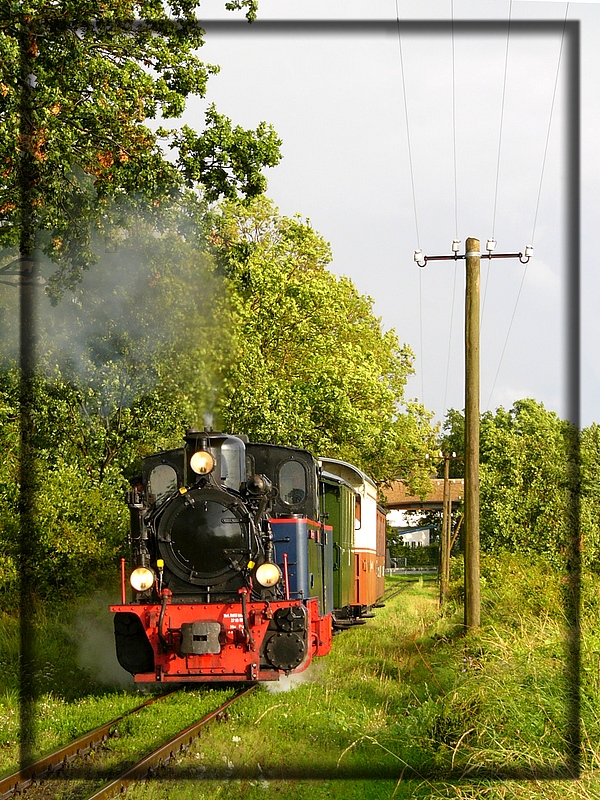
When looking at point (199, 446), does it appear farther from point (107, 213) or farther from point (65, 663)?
point (65, 663)

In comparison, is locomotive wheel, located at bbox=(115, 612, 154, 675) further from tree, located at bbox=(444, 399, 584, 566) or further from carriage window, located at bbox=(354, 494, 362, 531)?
tree, located at bbox=(444, 399, 584, 566)

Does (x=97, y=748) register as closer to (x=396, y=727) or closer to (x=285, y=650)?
(x=285, y=650)

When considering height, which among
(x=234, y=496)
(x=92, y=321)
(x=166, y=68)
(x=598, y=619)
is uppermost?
(x=166, y=68)

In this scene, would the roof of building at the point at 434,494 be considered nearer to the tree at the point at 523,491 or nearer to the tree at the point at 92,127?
the tree at the point at 523,491

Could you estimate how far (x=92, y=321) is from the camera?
40.7ft

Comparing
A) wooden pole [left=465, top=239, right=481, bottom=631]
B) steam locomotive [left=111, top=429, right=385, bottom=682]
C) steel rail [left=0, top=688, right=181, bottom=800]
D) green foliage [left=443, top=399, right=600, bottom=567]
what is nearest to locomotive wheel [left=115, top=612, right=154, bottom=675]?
steam locomotive [left=111, top=429, right=385, bottom=682]

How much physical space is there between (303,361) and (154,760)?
14.9m

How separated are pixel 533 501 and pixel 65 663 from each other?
52.1 feet

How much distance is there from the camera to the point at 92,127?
1087 centimetres

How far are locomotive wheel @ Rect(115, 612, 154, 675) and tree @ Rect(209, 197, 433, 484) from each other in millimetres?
5776

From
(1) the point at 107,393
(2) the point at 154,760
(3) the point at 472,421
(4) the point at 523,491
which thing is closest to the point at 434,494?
(4) the point at 523,491

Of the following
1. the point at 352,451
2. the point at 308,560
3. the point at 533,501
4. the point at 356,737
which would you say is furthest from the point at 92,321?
the point at 533,501

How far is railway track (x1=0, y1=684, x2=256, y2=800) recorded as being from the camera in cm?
697

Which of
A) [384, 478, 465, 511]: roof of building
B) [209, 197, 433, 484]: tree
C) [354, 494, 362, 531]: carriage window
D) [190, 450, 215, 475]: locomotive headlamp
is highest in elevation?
[209, 197, 433, 484]: tree
